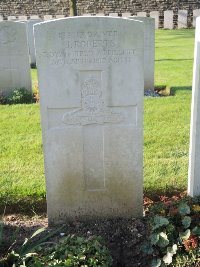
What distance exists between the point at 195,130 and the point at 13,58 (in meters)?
5.37

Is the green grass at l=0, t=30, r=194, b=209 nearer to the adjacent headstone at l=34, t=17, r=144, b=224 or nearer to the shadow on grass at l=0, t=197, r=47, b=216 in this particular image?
the shadow on grass at l=0, t=197, r=47, b=216

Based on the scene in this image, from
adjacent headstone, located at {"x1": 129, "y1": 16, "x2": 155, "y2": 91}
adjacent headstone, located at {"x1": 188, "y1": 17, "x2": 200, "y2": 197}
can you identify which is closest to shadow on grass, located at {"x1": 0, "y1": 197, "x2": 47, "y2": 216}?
adjacent headstone, located at {"x1": 188, "y1": 17, "x2": 200, "y2": 197}

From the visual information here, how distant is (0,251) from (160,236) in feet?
4.07

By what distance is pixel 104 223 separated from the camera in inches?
136

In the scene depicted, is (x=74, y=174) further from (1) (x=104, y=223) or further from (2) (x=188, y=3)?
(2) (x=188, y=3)

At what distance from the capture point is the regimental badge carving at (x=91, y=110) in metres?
3.15

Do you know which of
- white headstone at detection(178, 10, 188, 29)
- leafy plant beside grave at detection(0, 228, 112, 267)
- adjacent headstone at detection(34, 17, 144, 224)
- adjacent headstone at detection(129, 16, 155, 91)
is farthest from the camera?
white headstone at detection(178, 10, 188, 29)

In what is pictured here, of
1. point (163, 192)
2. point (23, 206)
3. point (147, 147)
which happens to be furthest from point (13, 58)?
point (163, 192)

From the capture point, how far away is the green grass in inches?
157

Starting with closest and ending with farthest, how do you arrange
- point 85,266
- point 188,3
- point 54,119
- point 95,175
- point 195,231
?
point 85,266, point 195,231, point 54,119, point 95,175, point 188,3

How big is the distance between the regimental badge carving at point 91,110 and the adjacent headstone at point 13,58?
4735 millimetres

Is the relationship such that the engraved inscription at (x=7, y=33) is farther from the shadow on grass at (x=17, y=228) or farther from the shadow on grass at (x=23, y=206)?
the shadow on grass at (x=17, y=228)

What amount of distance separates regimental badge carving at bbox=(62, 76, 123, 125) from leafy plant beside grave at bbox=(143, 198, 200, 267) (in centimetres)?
88

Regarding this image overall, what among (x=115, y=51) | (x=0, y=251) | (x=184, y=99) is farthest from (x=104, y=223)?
(x=184, y=99)
